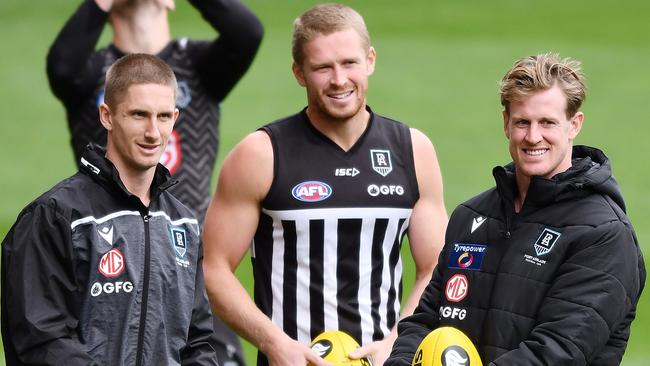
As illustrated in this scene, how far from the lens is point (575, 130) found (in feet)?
17.5

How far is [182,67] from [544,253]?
2.99 m

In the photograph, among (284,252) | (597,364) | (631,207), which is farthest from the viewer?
(631,207)

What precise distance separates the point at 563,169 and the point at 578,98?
25cm

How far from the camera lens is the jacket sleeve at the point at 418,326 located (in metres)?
5.41

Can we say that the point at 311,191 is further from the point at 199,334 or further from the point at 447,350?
the point at 447,350

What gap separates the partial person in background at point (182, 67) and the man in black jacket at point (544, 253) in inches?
94.1

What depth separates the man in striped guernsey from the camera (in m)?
6.25

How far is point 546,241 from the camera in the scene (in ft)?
16.9

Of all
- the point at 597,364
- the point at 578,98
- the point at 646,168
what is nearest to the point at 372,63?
the point at 578,98

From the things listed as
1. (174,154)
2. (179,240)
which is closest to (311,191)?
(179,240)

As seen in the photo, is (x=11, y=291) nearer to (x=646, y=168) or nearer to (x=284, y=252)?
(x=284, y=252)

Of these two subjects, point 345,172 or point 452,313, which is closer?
point 452,313

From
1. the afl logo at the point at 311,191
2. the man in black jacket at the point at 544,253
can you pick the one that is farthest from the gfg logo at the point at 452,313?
the afl logo at the point at 311,191

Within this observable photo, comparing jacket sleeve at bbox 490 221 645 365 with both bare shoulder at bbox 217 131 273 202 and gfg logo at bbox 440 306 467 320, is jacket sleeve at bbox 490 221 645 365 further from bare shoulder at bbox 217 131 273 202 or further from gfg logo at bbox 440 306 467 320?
bare shoulder at bbox 217 131 273 202
